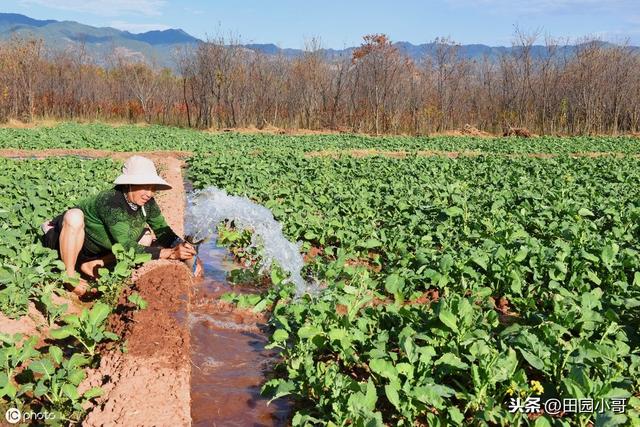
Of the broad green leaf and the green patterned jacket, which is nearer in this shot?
the broad green leaf

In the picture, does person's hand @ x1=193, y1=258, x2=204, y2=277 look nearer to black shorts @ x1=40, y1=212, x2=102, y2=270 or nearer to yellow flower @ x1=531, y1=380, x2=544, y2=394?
black shorts @ x1=40, y1=212, x2=102, y2=270

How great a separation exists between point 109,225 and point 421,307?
2.70 meters

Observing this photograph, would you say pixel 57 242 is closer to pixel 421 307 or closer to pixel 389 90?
pixel 421 307

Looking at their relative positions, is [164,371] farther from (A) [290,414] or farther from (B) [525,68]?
(B) [525,68]

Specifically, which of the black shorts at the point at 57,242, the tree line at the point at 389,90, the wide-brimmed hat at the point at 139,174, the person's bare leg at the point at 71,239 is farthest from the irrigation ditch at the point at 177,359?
the tree line at the point at 389,90

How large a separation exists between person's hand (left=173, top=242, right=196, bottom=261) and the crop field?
378mm

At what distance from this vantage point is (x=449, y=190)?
8.79 metres

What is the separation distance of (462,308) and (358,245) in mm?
2673

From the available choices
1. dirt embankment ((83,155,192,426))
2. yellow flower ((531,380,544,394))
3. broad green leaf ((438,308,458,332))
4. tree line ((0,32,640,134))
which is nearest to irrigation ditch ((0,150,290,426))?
dirt embankment ((83,155,192,426))

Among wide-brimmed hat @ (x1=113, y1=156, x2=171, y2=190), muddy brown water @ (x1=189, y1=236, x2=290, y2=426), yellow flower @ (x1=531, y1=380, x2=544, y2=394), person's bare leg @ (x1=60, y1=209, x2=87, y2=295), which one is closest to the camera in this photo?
yellow flower @ (x1=531, y1=380, x2=544, y2=394)

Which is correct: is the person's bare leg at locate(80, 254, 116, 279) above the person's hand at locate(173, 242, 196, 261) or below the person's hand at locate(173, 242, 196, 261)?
below

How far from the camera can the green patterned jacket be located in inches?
188

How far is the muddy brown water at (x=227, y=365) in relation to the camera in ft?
11.0

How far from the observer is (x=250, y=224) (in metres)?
7.65
